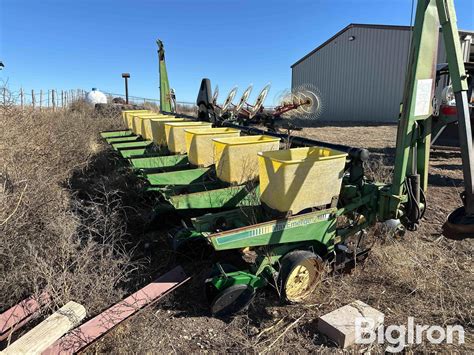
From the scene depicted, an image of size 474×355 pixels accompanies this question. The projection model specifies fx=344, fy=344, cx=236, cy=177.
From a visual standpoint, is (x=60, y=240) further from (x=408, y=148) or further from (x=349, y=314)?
(x=408, y=148)

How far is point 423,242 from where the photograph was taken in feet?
13.0

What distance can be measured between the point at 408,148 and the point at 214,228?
70.7 inches

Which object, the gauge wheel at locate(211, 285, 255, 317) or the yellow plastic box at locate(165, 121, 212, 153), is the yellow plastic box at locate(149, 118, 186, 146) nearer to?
the yellow plastic box at locate(165, 121, 212, 153)

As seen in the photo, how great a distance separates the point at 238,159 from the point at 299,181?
3.27 feet

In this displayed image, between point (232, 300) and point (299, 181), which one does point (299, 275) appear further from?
point (299, 181)

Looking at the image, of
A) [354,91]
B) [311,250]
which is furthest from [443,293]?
[354,91]

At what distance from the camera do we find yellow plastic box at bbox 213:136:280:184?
3480mm

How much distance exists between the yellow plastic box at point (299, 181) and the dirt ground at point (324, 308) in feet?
2.60

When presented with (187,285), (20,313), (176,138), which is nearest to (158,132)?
(176,138)

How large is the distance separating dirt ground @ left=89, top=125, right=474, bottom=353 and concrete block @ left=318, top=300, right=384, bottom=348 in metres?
0.07

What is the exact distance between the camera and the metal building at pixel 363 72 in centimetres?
1839

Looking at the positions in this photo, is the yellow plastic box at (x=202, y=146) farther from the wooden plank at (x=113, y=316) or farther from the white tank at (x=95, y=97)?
the white tank at (x=95, y=97)

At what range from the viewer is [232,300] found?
263 cm

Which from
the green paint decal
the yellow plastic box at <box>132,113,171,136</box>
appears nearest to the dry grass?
the green paint decal
